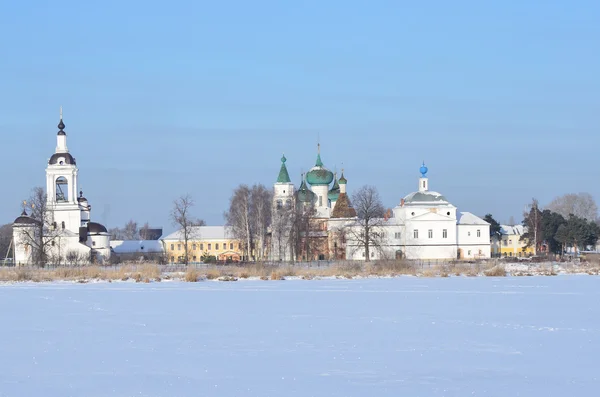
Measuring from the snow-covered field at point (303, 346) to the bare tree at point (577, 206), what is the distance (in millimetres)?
98816

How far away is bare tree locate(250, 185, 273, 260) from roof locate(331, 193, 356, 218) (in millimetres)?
7606

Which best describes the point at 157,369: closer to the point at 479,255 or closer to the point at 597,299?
the point at 597,299

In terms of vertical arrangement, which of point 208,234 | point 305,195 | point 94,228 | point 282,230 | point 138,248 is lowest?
point 138,248

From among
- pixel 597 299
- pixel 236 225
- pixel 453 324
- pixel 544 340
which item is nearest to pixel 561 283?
pixel 597 299

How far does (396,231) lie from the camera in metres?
83.9

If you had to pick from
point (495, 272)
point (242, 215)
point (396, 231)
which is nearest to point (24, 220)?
point (242, 215)

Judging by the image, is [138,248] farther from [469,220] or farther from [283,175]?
[469,220]

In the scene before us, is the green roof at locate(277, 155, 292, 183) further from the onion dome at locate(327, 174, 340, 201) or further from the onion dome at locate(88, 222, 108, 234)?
the onion dome at locate(88, 222, 108, 234)

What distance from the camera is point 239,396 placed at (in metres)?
Answer: 11.8

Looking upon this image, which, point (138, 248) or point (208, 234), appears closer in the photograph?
point (138, 248)

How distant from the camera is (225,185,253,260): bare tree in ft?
251

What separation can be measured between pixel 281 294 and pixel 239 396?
1781 centimetres

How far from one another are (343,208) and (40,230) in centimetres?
3055

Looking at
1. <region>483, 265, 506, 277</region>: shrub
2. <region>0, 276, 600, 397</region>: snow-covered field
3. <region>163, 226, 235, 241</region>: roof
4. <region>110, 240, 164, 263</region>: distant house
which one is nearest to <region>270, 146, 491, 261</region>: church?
<region>163, 226, 235, 241</region>: roof
